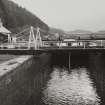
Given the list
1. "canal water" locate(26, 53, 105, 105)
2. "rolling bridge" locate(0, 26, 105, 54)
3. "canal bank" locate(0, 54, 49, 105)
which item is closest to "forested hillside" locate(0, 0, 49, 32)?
"rolling bridge" locate(0, 26, 105, 54)

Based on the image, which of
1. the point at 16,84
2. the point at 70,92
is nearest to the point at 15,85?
the point at 16,84

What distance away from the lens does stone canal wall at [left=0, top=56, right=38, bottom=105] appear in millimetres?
20672

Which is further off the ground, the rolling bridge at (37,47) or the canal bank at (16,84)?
the rolling bridge at (37,47)

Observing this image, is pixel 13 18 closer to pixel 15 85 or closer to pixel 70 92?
pixel 70 92

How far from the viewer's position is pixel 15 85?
24766mm

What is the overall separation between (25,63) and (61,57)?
71.4 ft

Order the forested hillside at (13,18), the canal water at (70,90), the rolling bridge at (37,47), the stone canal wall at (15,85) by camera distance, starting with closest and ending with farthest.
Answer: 1. the stone canal wall at (15,85)
2. the canal water at (70,90)
3. the rolling bridge at (37,47)
4. the forested hillside at (13,18)

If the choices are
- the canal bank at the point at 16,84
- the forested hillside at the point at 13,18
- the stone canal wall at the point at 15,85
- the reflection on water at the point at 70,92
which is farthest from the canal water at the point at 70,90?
the forested hillside at the point at 13,18

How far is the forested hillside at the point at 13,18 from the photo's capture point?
85625mm

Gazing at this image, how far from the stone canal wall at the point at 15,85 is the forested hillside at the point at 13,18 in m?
56.2

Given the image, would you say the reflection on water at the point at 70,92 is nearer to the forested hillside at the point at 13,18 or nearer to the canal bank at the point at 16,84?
the canal bank at the point at 16,84

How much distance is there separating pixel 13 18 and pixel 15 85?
246 feet

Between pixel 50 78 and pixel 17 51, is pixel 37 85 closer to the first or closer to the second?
pixel 50 78

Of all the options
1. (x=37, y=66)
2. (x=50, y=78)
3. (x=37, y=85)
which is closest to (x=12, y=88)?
(x=37, y=85)
